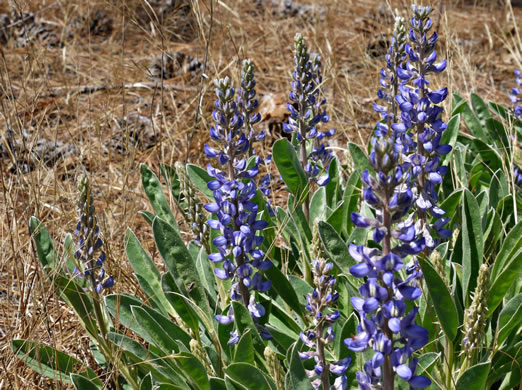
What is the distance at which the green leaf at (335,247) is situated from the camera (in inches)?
105

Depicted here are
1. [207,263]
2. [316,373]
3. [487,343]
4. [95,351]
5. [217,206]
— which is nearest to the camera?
[316,373]

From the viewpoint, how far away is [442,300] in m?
2.32

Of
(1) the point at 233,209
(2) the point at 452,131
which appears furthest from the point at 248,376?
(2) the point at 452,131

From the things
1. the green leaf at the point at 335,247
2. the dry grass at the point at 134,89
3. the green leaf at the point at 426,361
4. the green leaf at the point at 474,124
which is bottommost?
the dry grass at the point at 134,89

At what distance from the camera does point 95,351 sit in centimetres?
302

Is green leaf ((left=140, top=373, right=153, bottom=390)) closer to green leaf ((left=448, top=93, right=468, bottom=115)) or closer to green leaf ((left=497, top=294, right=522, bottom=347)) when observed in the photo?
green leaf ((left=497, top=294, right=522, bottom=347))

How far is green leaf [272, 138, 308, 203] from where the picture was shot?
3.30 metres

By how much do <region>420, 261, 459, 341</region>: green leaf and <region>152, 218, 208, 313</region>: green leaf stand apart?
1.07 meters

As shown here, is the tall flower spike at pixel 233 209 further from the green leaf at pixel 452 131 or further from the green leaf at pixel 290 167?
the green leaf at pixel 452 131

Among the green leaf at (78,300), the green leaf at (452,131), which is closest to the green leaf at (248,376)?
the green leaf at (78,300)

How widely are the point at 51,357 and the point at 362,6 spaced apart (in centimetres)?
827

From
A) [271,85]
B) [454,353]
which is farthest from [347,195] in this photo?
[271,85]

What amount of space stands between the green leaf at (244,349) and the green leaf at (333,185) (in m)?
1.56

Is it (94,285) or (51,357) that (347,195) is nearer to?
(94,285)
